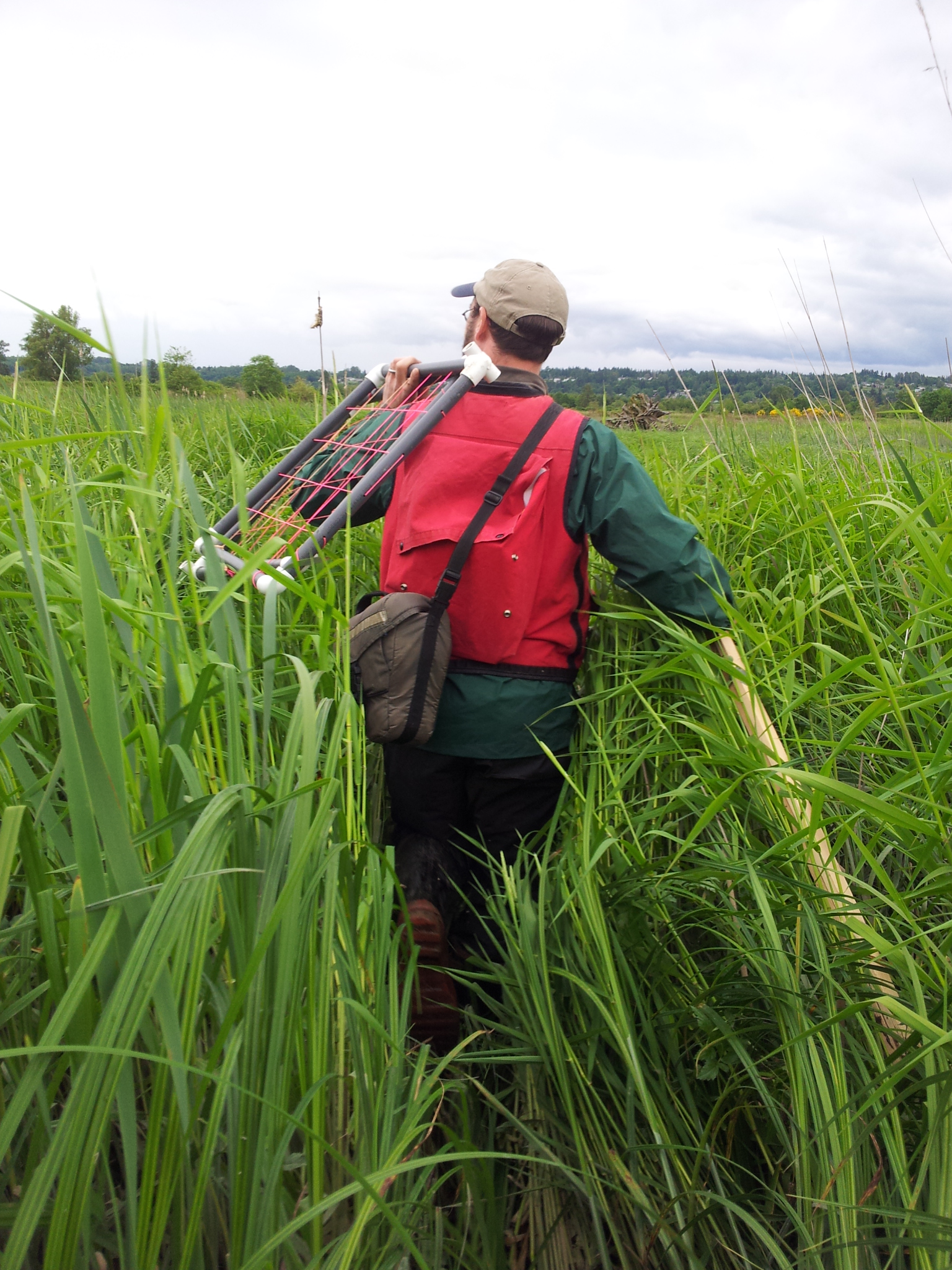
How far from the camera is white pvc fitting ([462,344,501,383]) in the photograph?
1.97m

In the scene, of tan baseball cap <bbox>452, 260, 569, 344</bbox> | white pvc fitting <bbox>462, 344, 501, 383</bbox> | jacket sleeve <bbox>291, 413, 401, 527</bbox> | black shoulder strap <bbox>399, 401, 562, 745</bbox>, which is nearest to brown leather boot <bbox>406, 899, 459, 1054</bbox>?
black shoulder strap <bbox>399, 401, 562, 745</bbox>

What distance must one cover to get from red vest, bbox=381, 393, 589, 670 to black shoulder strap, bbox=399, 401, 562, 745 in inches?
1.0

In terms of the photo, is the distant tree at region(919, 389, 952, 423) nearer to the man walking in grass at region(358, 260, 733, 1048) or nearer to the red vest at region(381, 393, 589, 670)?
the man walking in grass at region(358, 260, 733, 1048)

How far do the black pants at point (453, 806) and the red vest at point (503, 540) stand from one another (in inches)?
12.5

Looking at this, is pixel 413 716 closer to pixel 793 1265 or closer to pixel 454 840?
pixel 454 840

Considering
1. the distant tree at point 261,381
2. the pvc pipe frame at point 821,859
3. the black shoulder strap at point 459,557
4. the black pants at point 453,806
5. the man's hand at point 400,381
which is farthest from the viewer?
the distant tree at point 261,381

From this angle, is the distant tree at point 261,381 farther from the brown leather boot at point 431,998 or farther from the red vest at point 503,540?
the brown leather boot at point 431,998

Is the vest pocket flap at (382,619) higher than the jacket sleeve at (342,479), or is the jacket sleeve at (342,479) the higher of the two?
the jacket sleeve at (342,479)

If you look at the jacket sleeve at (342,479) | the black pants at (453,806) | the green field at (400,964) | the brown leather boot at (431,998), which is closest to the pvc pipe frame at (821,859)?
the green field at (400,964)

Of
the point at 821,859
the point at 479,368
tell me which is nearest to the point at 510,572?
the point at 479,368

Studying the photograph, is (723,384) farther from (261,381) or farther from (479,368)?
(261,381)

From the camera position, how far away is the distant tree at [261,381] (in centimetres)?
541

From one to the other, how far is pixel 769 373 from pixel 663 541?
4.96 feet

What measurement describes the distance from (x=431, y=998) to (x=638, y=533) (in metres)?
1.20
